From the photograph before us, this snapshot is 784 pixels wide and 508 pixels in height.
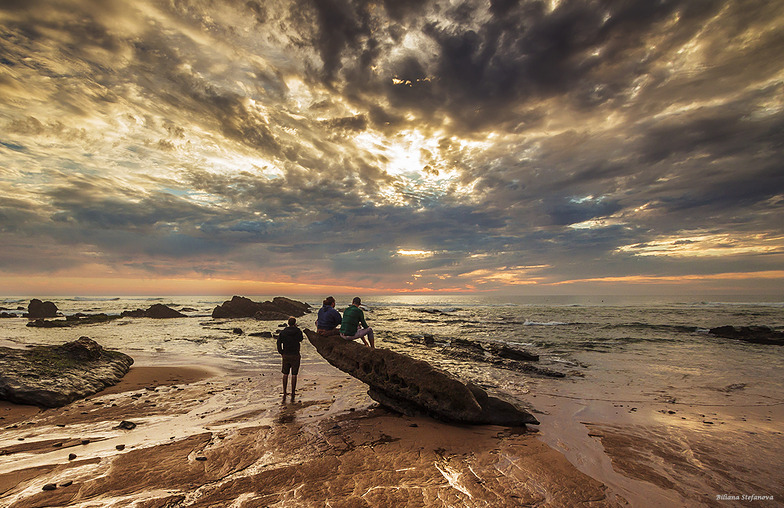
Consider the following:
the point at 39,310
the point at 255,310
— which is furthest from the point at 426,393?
the point at 39,310

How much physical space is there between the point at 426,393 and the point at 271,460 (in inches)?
161

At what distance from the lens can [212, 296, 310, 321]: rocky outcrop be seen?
5112cm

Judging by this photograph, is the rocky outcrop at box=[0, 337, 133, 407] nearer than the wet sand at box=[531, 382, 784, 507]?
No

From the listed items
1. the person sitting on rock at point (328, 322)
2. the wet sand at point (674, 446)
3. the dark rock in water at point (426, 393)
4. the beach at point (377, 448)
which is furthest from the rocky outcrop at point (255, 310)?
the wet sand at point (674, 446)

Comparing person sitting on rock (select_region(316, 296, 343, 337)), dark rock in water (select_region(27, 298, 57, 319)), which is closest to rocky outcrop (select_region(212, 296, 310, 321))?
dark rock in water (select_region(27, 298, 57, 319))

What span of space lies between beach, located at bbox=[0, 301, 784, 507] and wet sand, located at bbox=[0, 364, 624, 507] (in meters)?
0.03

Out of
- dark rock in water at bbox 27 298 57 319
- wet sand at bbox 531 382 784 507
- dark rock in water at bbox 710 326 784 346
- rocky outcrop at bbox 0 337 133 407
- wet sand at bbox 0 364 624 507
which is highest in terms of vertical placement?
dark rock in water at bbox 27 298 57 319

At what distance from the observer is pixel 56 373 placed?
10.5 meters

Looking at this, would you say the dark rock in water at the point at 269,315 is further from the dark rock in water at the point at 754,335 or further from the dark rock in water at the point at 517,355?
the dark rock in water at the point at 754,335

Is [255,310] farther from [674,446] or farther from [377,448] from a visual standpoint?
[674,446]

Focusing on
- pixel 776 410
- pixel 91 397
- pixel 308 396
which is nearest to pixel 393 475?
pixel 308 396

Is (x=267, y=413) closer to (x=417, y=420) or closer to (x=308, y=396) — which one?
(x=308, y=396)

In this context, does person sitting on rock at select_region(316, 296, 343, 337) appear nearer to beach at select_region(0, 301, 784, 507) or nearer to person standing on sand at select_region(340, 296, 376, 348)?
person standing on sand at select_region(340, 296, 376, 348)

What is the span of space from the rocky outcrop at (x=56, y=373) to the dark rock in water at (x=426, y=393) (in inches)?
356
